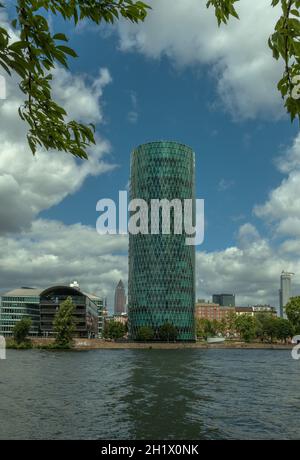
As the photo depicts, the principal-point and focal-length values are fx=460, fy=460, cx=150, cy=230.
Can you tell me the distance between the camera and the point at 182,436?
2608 centimetres

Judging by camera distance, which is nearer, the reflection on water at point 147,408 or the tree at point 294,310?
the reflection on water at point 147,408

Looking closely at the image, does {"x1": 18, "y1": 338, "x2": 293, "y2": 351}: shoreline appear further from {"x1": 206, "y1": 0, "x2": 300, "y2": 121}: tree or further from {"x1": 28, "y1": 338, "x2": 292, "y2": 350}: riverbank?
{"x1": 206, "y1": 0, "x2": 300, "y2": 121}: tree

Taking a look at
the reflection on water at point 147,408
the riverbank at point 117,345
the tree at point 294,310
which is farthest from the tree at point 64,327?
the reflection on water at point 147,408

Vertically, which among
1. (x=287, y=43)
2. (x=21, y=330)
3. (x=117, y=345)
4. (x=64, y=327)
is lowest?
(x=117, y=345)

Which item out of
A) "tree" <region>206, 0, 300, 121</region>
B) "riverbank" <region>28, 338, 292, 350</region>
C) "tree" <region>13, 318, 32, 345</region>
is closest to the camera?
"tree" <region>206, 0, 300, 121</region>

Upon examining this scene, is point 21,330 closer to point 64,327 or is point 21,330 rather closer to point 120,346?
point 64,327

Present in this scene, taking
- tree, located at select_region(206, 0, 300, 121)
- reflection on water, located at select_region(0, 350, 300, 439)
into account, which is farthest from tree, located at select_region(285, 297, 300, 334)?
tree, located at select_region(206, 0, 300, 121)

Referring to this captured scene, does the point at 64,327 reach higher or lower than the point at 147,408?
lower

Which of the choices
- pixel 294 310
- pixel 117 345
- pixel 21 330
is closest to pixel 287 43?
pixel 21 330

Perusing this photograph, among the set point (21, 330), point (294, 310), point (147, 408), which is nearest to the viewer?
point (147, 408)

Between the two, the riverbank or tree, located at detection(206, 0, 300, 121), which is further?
the riverbank

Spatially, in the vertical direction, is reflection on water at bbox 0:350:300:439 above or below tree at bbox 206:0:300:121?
below

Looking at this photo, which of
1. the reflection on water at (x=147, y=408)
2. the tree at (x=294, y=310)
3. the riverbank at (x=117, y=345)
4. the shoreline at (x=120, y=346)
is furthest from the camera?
the tree at (x=294, y=310)

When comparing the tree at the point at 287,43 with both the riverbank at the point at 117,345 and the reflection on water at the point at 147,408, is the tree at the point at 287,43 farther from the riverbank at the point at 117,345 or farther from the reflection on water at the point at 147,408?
the riverbank at the point at 117,345
